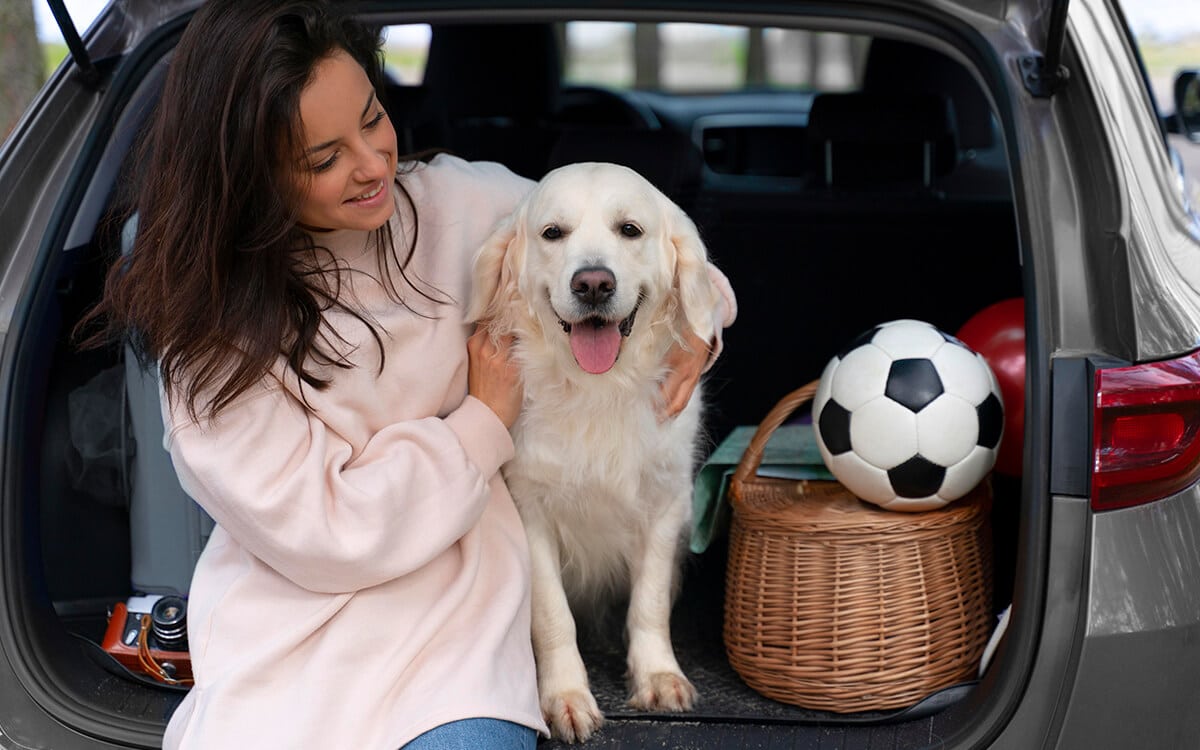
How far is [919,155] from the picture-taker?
12.9 ft

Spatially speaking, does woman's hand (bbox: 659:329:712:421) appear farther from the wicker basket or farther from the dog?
the wicker basket

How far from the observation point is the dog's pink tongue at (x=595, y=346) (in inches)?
88.8

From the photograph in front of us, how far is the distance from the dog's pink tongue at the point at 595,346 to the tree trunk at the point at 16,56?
5069mm

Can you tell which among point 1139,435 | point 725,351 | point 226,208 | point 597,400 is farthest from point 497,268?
point 725,351

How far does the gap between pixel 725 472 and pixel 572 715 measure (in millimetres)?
680

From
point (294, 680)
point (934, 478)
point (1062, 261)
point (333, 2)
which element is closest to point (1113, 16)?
point (1062, 261)

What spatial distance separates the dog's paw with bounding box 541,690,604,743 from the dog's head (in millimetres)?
612

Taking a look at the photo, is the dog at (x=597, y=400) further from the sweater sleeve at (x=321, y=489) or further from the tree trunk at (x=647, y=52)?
the tree trunk at (x=647, y=52)

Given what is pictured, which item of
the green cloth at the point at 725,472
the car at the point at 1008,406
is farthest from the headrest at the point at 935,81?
the green cloth at the point at 725,472

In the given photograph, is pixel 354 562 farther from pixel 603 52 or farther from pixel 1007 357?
pixel 603 52

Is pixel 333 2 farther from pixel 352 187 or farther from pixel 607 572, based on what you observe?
pixel 607 572

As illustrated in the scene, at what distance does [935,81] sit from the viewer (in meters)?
4.17

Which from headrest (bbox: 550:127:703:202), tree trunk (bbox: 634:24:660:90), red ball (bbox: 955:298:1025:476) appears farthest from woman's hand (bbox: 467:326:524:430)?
tree trunk (bbox: 634:24:660:90)

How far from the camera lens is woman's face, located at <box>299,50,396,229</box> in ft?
6.38
